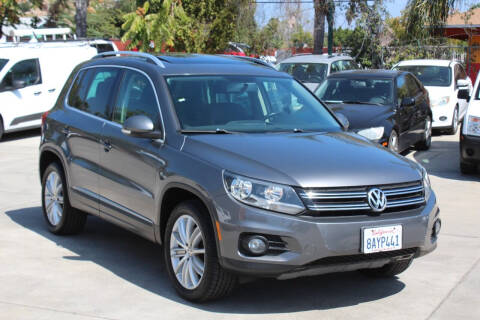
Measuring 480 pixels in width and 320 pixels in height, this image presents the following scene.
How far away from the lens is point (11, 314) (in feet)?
17.4

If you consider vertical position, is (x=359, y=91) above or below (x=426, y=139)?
above

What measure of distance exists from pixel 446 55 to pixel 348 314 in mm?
19305

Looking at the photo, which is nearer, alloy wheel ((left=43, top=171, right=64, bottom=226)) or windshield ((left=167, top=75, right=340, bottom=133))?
windshield ((left=167, top=75, right=340, bottom=133))

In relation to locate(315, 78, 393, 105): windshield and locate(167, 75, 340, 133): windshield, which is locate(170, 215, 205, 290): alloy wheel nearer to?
locate(167, 75, 340, 133): windshield

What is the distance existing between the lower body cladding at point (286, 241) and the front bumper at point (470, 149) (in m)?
6.24

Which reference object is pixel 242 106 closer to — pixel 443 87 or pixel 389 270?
pixel 389 270

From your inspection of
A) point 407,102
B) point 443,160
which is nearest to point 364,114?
point 407,102

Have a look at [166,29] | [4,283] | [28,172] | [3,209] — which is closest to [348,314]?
[4,283]

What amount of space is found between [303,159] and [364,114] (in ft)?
22.1

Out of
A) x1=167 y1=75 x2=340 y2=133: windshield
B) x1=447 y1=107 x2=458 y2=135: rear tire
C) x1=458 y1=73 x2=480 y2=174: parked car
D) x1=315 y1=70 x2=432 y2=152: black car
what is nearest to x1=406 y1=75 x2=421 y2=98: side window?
x1=315 y1=70 x2=432 y2=152: black car

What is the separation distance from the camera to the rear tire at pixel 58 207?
7344 millimetres

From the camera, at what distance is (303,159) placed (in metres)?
5.26

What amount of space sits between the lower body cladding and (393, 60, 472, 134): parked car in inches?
414

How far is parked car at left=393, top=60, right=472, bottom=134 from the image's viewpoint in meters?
15.7
